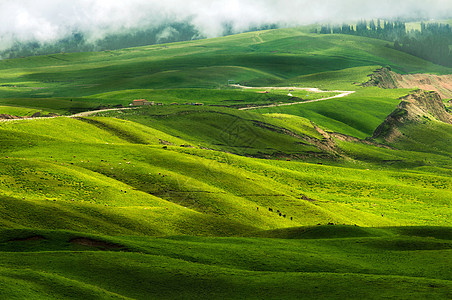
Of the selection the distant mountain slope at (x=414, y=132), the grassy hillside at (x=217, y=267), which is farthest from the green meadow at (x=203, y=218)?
the distant mountain slope at (x=414, y=132)

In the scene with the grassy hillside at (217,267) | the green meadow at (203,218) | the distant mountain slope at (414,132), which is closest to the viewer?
the grassy hillside at (217,267)

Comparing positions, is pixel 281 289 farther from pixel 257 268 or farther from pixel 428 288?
pixel 428 288

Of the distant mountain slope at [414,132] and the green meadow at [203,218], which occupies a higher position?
the green meadow at [203,218]

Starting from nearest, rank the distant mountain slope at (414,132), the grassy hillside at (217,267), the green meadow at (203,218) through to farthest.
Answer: the grassy hillside at (217,267) → the green meadow at (203,218) → the distant mountain slope at (414,132)

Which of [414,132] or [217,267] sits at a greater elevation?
[217,267]

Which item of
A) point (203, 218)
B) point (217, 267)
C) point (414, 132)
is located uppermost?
point (217, 267)

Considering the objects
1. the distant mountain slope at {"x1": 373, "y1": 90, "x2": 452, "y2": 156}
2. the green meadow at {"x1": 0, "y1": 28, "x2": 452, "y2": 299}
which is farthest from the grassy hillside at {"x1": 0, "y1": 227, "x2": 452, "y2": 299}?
the distant mountain slope at {"x1": 373, "y1": 90, "x2": 452, "y2": 156}

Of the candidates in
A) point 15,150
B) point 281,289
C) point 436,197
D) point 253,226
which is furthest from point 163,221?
point 436,197

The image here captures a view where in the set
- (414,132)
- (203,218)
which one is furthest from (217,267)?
(414,132)

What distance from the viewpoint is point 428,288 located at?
36219 millimetres

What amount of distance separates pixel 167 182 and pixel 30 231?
30.0 metres

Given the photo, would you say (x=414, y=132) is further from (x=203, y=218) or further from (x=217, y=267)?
(x=217, y=267)

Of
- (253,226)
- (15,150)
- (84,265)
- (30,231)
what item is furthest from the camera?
(15,150)

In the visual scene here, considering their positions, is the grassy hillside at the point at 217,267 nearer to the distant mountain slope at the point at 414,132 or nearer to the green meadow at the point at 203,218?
the green meadow at the point at 203,218
